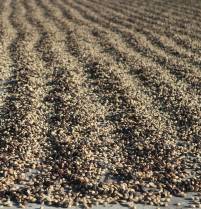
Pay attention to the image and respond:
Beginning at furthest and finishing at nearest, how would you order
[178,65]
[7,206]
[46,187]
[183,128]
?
1. [178,65]
2. [183,128]
3. [46,187]
4. [7,206]

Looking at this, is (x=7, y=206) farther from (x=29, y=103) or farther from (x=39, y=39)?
(x=39, y=39)

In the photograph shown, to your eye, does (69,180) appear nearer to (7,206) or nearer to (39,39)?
(7,206)

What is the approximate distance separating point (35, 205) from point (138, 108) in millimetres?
4773

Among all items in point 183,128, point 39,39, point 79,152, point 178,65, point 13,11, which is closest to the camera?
point 79,152

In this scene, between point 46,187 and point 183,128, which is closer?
point 46,187

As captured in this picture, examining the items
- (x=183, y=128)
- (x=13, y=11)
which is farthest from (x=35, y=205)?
(x=13, y=11)

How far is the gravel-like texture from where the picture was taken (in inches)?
→ 325

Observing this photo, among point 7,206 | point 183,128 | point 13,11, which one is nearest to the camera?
point 7,206

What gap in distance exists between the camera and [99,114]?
1137cm

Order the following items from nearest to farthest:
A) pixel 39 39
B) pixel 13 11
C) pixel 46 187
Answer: pixel 46 187 < pixel 39 39 < pixel 13 11

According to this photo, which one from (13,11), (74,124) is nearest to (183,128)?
(74,124)

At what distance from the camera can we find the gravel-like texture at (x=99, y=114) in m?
8.26

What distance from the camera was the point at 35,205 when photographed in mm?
7719

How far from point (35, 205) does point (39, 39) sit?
12.3 meters
